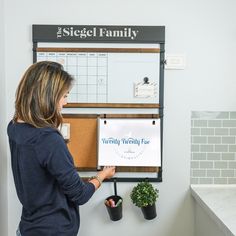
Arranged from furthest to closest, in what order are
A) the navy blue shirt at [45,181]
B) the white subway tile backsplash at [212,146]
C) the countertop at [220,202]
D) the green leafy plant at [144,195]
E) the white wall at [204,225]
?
the white subway tile backsplash at [212,146], the green leafy plant at [144,195], the white wall at [204,225], the countertop at [220,202], the navy blue shirt at [45,181]

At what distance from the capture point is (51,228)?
117cm

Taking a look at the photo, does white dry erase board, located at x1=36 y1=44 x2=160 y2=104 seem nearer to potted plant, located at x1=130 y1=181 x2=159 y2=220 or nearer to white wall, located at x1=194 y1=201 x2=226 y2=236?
potted plant, located at x1=130 y1=181 x2=159 y2=220

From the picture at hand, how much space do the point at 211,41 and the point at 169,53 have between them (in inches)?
10.2

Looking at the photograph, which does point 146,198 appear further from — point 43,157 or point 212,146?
point 43,157

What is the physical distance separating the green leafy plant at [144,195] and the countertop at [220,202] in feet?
0.83

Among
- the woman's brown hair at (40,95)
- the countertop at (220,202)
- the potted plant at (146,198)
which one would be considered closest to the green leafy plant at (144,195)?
the potted plant at (146,198)

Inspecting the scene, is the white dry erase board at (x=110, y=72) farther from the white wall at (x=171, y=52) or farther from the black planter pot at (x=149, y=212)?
the black planter pot at (x=149, y=212)

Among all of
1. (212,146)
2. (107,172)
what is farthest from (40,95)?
(212,146)

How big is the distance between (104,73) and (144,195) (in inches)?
29.1

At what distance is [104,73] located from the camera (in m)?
1.76

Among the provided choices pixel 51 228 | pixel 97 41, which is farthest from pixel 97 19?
pixel 51 228

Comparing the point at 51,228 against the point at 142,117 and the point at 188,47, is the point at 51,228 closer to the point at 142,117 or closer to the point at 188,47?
the point at 142,117

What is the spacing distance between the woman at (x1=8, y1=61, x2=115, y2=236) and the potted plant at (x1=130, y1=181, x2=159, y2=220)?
0.54 m

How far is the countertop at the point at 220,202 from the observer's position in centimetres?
128
